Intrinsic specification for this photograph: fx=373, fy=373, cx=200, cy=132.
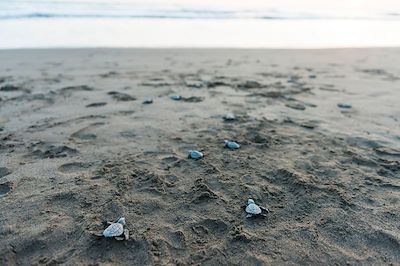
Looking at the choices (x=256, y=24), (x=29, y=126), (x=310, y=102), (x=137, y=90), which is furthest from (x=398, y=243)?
(x=256, y=24)

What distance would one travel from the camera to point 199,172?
9.55ft

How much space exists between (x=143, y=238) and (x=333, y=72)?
567 centimetres

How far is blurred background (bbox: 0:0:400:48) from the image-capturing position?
34.6 ft

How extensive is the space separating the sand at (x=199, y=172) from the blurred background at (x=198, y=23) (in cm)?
511

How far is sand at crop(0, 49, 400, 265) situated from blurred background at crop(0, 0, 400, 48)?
511 centimetres

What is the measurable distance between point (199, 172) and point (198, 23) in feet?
40.8

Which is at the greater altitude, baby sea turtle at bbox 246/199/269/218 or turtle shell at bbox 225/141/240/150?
turtle shell at bbox 225/141/240/150

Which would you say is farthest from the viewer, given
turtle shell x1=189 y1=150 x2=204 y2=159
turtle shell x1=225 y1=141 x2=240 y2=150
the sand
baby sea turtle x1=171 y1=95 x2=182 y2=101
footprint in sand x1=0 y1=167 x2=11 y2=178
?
baby sea turtle x1=171 y1=95 x2=182 y2=101

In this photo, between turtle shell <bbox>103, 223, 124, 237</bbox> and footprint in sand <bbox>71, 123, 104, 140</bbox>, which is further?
footprint in sand <bbox>71, 123, 104, 140</bbox>

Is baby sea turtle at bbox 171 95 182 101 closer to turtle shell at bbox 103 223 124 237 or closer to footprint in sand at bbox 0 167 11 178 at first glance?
footprint in sand at bbox 0 167 11 178

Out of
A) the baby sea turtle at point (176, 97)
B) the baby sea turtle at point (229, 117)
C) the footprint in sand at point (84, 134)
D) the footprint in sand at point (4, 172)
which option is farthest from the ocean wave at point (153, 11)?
the footprint in sand at point (4, 172)

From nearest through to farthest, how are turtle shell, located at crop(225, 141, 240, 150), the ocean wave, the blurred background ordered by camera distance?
turtle shell, located at crop(225, 141, 240, 150)
the blurred background
the ocean wave

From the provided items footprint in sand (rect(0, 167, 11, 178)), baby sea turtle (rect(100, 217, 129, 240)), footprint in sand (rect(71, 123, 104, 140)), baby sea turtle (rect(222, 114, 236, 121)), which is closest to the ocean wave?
footprint in sand (rect(71, 123, 104, 140))

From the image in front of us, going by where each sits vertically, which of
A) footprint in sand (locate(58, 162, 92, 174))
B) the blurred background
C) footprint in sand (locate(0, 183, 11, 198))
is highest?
the blurred background
